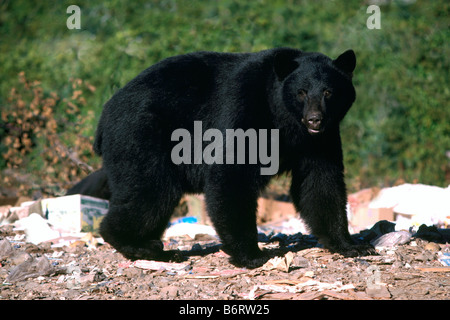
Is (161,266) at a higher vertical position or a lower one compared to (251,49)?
lower

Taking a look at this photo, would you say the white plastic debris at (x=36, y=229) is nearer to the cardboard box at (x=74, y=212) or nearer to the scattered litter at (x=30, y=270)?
the cardboard box at (x=74, y=212)

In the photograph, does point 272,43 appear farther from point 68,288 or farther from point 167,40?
point 68,288

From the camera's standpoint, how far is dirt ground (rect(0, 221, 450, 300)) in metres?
3.64

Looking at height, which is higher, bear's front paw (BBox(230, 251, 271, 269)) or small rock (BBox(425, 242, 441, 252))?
small rock (BBox(425, 242, 441, 252))

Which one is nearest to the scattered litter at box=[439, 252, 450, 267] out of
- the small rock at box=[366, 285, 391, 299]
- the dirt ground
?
the dirt ground

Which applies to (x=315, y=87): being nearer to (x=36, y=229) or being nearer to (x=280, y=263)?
(x=280, y=263)

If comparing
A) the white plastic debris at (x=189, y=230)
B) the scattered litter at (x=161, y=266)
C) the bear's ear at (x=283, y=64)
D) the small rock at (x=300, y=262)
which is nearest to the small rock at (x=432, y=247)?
the small rock at (x=300, y=262)

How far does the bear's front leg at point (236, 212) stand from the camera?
14.0 feet

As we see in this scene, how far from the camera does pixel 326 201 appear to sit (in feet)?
15.1

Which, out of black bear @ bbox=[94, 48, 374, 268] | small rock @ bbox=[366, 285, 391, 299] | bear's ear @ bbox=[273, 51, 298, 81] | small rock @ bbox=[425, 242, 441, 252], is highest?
bear's ear @ bbox=[273, 51, 298, 81]

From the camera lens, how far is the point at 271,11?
10.1 metres

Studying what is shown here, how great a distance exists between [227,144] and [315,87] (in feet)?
2.64

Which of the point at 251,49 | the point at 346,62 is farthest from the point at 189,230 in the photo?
the point at 251,49

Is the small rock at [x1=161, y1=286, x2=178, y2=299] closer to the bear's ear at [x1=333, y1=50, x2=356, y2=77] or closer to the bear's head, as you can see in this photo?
the bear's head
